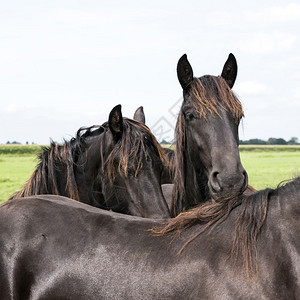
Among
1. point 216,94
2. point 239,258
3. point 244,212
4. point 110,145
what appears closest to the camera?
point 239,258

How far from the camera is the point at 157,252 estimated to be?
3207 millimetres

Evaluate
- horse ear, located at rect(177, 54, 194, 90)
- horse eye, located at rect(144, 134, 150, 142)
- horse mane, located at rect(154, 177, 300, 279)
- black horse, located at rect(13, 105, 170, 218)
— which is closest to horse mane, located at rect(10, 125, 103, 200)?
black horse, located at rect(13, 105, 170, 218)

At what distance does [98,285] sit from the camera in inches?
124

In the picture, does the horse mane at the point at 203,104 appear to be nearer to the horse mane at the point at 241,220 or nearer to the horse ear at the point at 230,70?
the horse ear at the point at 230,70

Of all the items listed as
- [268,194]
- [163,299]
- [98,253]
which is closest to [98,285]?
[98,253]

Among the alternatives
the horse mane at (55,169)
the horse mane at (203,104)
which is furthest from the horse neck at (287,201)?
the horse mane at (55,169)

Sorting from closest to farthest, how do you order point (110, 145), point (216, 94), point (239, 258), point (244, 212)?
point (239, 258) → point (244, 212) → point (216, 94) → point (110, 145)

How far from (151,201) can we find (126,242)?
1538 mm

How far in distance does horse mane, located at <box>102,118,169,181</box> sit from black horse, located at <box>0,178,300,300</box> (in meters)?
1.32

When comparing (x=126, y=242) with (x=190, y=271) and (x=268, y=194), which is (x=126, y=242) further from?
(x=268, y=194)

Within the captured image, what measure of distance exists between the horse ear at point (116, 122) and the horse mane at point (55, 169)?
38 cm

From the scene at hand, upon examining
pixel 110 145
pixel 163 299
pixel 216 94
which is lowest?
pixel 163 299

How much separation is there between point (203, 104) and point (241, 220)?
1.80 meters

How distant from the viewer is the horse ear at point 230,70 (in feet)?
17.0
